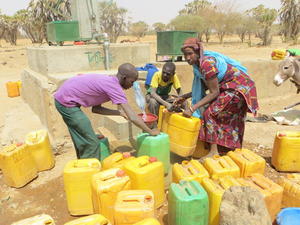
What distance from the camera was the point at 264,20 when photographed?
31.4 m

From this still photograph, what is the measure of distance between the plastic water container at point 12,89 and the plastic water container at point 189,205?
8219 millimetres

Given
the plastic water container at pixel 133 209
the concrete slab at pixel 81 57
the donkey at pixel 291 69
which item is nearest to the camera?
the plastic water container at pixel 133 209

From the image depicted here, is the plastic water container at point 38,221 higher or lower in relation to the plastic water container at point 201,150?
higher

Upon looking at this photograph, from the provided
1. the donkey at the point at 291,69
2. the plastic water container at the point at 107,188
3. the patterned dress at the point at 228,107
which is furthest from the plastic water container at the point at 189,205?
the donkey at the point at 291,69

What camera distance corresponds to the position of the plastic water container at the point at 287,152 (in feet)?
11.0

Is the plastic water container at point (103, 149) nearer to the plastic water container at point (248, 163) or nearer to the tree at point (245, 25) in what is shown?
the plastic water container at point (248, 163)

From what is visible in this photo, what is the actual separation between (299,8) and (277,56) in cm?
2297

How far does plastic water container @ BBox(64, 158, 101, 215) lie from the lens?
8.37ft

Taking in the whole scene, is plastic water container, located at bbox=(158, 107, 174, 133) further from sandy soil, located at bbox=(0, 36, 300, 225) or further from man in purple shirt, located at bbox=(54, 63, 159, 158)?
sandy soil, located at bbox=(0, 36, 300, 225)

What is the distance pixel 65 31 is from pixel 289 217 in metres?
5.74

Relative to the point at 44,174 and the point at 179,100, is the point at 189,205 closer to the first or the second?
the point at 179,100

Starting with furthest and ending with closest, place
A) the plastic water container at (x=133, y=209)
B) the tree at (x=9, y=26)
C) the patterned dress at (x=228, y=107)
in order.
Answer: the tree at (x=9, y=26) → the patterned dress at (x=228, y=107) → the plastic water container at (x=133, y=209)

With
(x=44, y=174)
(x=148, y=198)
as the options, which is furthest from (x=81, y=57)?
(x=148, y=198)

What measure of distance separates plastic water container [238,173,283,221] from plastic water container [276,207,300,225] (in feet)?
0.43
